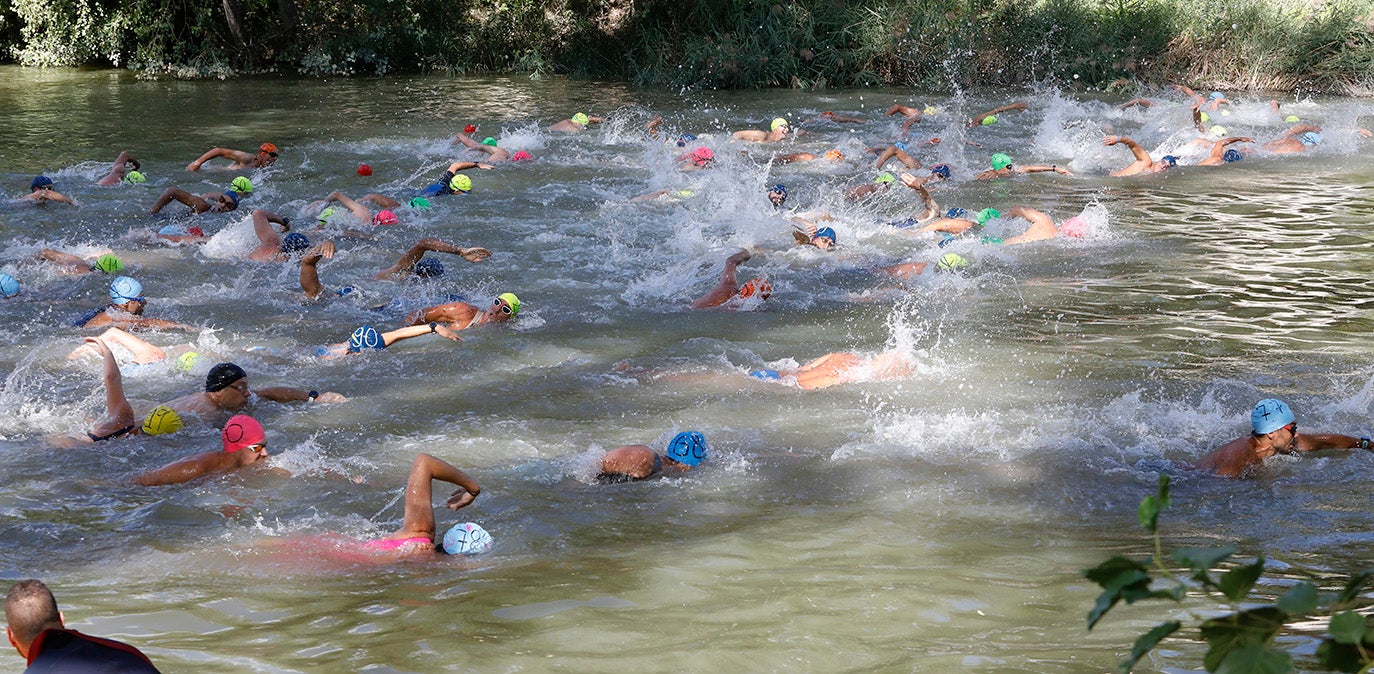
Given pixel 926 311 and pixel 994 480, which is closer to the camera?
pixel 994 480

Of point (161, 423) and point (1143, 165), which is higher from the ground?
point (1143, 165)

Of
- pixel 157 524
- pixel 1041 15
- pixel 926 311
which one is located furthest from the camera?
pixel 1041 15

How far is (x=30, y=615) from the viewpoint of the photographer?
382 cm

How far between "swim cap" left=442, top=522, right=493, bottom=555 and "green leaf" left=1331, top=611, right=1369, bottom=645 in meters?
5.00

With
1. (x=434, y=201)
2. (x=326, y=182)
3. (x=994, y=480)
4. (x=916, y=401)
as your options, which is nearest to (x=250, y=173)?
(x=326, y=182)

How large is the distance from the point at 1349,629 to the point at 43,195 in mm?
15501

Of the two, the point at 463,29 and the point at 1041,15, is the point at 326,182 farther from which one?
the point at 1041,15

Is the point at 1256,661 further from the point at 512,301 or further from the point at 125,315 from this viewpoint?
the point at 125,315

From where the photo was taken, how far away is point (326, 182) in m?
16.5

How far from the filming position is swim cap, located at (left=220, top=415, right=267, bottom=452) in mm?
7465

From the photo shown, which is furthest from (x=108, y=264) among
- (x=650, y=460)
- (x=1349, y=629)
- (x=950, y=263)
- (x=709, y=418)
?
(x=1349, y=629)

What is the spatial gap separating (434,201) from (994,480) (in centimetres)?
970

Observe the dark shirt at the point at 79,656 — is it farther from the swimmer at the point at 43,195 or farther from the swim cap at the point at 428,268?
the swimmer at the point at 43,195

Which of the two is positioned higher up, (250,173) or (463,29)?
(463,29)
